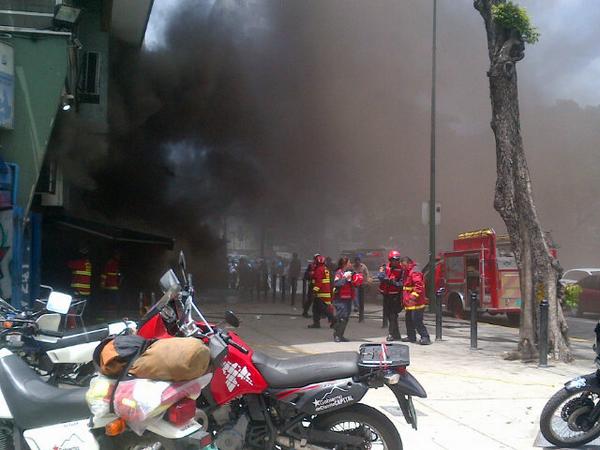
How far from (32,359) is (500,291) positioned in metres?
11.3

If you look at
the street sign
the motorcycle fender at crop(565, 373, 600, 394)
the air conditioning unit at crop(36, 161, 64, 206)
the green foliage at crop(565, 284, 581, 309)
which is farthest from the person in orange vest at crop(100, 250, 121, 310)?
the motorcycle fender at crop(565, 373, 600, 394)

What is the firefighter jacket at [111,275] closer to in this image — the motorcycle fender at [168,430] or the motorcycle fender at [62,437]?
the motorcycle fender at [62,437]

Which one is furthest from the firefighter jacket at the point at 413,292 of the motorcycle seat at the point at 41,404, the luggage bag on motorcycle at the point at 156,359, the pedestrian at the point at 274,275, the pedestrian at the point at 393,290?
the pedestrian at the point at 274,275

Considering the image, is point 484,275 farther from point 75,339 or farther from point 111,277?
point 75,339

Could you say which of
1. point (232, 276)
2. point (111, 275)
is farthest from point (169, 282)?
point (232, 276)

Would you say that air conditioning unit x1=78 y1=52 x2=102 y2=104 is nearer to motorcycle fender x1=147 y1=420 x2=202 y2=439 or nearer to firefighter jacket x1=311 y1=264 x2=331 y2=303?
firefighter jacket x1=311 y1=264 x2=331 y2=303

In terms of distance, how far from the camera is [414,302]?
32.8 feet

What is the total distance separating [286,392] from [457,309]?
12.7 meters

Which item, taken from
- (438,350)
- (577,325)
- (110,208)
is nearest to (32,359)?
(438,350)

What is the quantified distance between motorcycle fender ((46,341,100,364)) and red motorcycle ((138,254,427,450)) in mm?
1163

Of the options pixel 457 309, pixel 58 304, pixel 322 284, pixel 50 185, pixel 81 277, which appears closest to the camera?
pixel 58 304

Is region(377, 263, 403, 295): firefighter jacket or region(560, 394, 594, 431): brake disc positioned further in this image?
region(377, 263, 403, 295): firefighter jacket

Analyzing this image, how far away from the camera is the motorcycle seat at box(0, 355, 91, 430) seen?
3.04 m

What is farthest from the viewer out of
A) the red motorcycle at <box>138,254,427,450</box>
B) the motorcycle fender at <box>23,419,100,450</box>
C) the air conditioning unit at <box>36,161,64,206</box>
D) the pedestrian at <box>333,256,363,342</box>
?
the air conditioning unit at <box>36,161,64,206</box>
